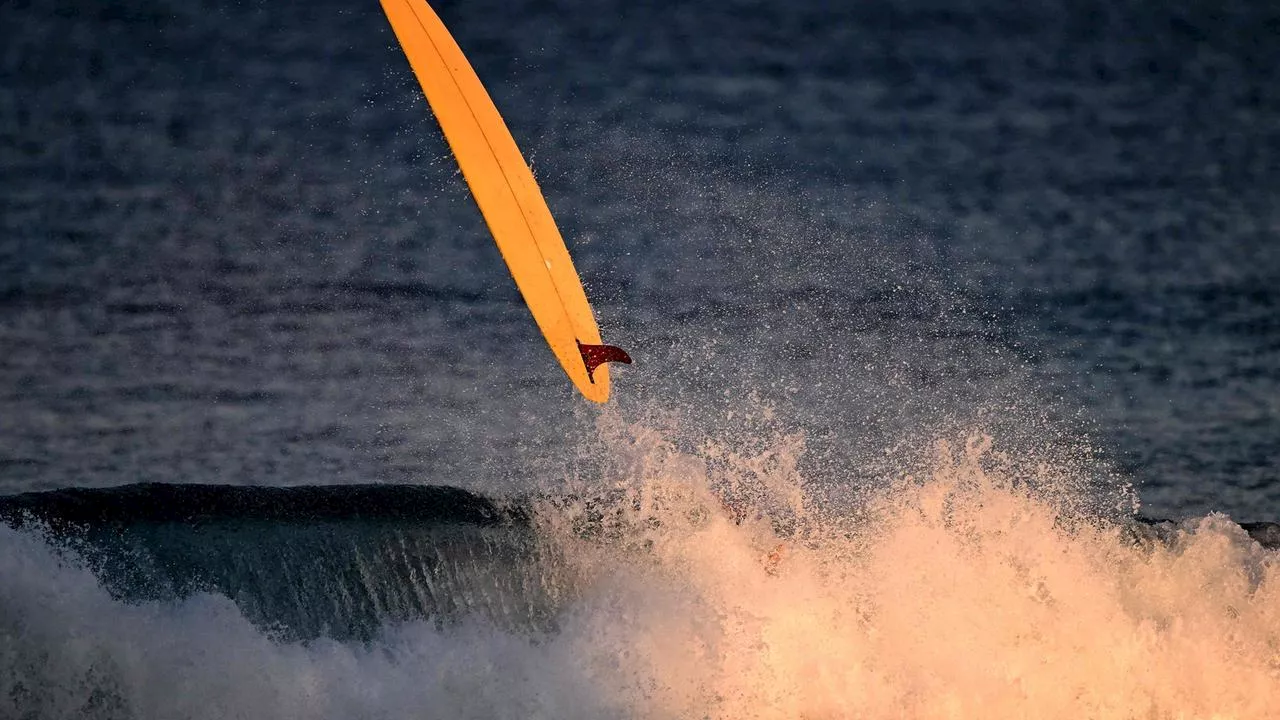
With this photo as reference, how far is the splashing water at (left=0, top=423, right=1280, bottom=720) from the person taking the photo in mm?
2270

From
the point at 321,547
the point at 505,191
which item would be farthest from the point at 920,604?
the point at 321,547

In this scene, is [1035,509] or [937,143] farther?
[1035,509]

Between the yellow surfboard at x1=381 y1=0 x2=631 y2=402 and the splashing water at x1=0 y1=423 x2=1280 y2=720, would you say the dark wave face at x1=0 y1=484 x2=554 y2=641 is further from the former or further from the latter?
the yellow surfboard at x1=381 y1=0 x2=631 y2=402

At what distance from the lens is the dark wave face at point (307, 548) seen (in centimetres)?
252

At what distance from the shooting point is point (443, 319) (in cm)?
243

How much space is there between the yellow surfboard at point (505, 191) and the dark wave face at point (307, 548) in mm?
510

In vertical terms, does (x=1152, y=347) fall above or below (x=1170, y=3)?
below

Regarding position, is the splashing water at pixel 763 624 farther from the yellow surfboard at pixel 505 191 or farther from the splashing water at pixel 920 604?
the yellow surfboard at pixel 505 191

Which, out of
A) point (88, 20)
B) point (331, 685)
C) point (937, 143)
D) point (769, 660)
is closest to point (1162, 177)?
point (937, 143)

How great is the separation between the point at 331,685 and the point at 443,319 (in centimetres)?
88

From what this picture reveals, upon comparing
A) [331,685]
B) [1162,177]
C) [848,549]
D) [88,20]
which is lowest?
[331,685]

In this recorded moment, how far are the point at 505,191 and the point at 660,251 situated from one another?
38 cm

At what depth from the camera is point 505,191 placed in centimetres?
225

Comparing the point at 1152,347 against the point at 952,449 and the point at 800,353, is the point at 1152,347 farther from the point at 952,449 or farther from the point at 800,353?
the point at 800,353
